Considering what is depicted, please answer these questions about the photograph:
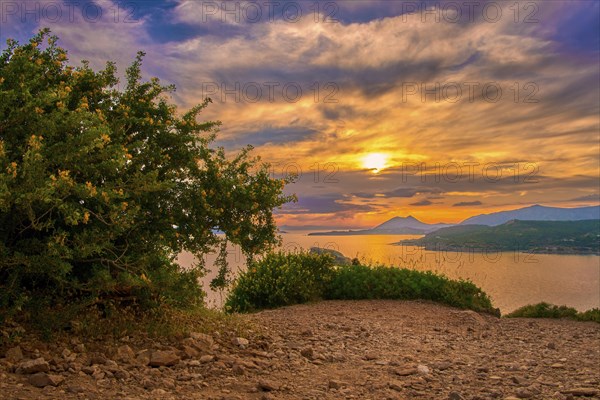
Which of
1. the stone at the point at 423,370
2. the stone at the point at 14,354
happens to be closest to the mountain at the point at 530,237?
the stone at the point at 423,370

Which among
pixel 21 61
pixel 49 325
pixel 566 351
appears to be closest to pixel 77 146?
pixel 21 61

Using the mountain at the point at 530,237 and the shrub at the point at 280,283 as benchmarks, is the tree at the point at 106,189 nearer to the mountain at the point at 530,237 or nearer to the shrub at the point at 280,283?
the shrub at the point at 280,283

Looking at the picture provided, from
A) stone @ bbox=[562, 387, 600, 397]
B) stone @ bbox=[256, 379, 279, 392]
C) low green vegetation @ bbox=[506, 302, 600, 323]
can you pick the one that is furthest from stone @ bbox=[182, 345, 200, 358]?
low green vegetation @ bbox=[506, 302, 600, 323]

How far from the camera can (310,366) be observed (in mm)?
7082

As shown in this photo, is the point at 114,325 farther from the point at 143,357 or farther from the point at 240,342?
the point at 240,342

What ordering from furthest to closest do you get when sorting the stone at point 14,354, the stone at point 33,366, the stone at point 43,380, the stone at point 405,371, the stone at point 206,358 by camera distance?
the stone at point 405,371, the stone at point 206,358, the stone at point 14,354, the stone at point 33,366, the stone at point 43,380

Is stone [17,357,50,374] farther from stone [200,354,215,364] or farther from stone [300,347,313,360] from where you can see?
stone [300,347,313,360]

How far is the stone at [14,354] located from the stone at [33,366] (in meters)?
0.29

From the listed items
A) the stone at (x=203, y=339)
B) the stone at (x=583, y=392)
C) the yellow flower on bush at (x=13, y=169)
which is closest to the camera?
the yellow flower on bush at (x=13, y=169)

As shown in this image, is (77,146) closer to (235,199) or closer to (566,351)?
(235,199)

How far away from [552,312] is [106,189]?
13.2 meters

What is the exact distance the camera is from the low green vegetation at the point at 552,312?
13.6 metres

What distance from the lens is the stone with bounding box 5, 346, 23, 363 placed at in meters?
5.86

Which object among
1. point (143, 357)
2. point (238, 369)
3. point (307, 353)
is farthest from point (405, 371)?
point (143, 357)
